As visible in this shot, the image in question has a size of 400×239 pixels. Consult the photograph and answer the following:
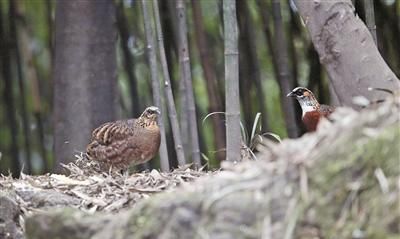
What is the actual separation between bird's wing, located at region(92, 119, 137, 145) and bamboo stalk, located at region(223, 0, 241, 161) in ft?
2.78

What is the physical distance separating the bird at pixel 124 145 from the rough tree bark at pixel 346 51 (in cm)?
136

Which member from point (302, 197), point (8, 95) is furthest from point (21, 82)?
point (302, 197)

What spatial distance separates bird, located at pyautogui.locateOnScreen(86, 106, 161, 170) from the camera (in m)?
3.87

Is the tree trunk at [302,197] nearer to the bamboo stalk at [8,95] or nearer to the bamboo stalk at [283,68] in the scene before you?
the bamboo stalk at [283,68]

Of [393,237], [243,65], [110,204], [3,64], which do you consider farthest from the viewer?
[3,64]

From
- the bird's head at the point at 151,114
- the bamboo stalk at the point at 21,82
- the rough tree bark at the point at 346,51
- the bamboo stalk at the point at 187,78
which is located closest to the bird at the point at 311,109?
the bamboo stalk at the point at 187,78

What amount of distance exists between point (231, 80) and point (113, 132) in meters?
0.94

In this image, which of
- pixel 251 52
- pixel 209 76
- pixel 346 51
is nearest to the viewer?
pixel 346 51

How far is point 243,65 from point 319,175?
13.7 ft

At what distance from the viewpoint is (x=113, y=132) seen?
12.9ft

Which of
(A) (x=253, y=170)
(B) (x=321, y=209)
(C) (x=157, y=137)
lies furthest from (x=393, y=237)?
(C) (x=157, y=137)

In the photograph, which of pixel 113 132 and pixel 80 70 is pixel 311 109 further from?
pixel 80 70

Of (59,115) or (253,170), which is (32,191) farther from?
(59,115)

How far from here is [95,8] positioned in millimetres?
4836
